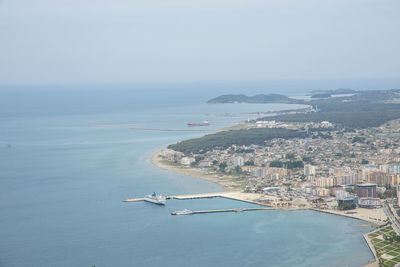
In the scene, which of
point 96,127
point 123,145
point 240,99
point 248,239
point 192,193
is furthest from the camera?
point 240,99

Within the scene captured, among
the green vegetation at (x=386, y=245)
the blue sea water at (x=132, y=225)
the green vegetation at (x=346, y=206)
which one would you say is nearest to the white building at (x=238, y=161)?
the blue sea water at (x=132, y=225)

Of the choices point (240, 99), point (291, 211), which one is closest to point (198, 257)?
point (291, 211)

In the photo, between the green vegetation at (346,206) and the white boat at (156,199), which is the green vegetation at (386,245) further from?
the white boat at (156,199)

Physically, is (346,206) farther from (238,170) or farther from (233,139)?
(233,139)

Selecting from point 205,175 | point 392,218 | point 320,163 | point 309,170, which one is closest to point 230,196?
point 205,175

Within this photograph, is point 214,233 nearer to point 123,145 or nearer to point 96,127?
point 123,145

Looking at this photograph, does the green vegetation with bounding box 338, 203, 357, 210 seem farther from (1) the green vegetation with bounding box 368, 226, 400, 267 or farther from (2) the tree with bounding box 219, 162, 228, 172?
(2) the tree with bounding box 219, 162, 228, 172
